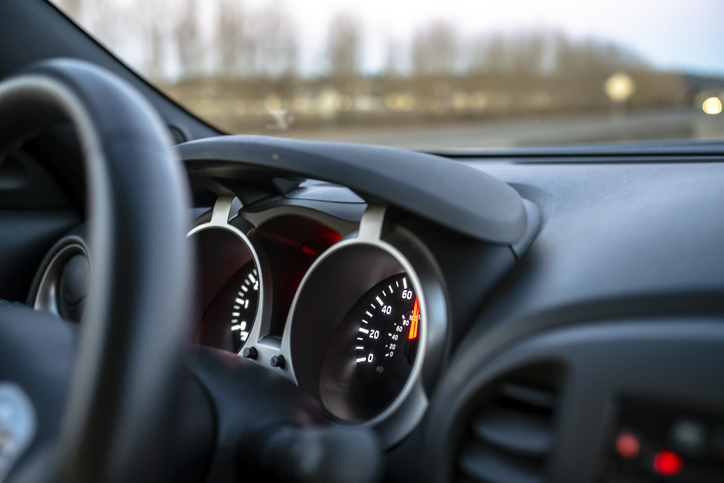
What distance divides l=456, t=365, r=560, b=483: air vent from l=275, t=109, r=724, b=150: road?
767 millimetres

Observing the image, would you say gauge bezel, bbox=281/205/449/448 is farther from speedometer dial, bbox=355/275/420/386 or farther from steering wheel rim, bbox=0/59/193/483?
steering wheel rim, bbox=0/59/193/483

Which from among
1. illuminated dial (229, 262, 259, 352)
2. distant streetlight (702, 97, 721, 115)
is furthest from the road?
Result: illuminated dial (229, 262, 259, 352)

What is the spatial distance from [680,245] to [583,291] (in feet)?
0.61

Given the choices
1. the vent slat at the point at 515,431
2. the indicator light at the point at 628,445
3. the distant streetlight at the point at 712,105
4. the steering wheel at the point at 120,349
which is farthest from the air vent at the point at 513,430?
the distant streetlight at the point at 712,105

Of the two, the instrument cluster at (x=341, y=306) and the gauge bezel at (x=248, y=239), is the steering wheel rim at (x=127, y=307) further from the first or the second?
the gauge bezel at (x=248, y=239)

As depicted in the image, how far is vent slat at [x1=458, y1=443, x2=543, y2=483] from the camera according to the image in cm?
110

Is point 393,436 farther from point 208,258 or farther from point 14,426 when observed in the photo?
point 208,258

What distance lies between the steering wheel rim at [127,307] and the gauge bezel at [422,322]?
1.98 ft

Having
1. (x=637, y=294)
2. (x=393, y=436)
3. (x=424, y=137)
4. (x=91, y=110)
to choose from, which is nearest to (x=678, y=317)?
(x=637, y=294)

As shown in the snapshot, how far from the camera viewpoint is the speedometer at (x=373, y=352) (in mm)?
1632

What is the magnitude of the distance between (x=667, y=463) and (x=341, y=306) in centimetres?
99

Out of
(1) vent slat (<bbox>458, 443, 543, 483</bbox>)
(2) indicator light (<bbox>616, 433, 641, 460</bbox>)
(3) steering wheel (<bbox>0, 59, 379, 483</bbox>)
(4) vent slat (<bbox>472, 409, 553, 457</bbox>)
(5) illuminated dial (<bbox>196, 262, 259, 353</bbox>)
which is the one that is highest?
(3) steering wheel (<bbox>0, 59, 379, 483</bbox>)

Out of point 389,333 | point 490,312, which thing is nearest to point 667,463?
point 490,312

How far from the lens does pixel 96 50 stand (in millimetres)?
2479
